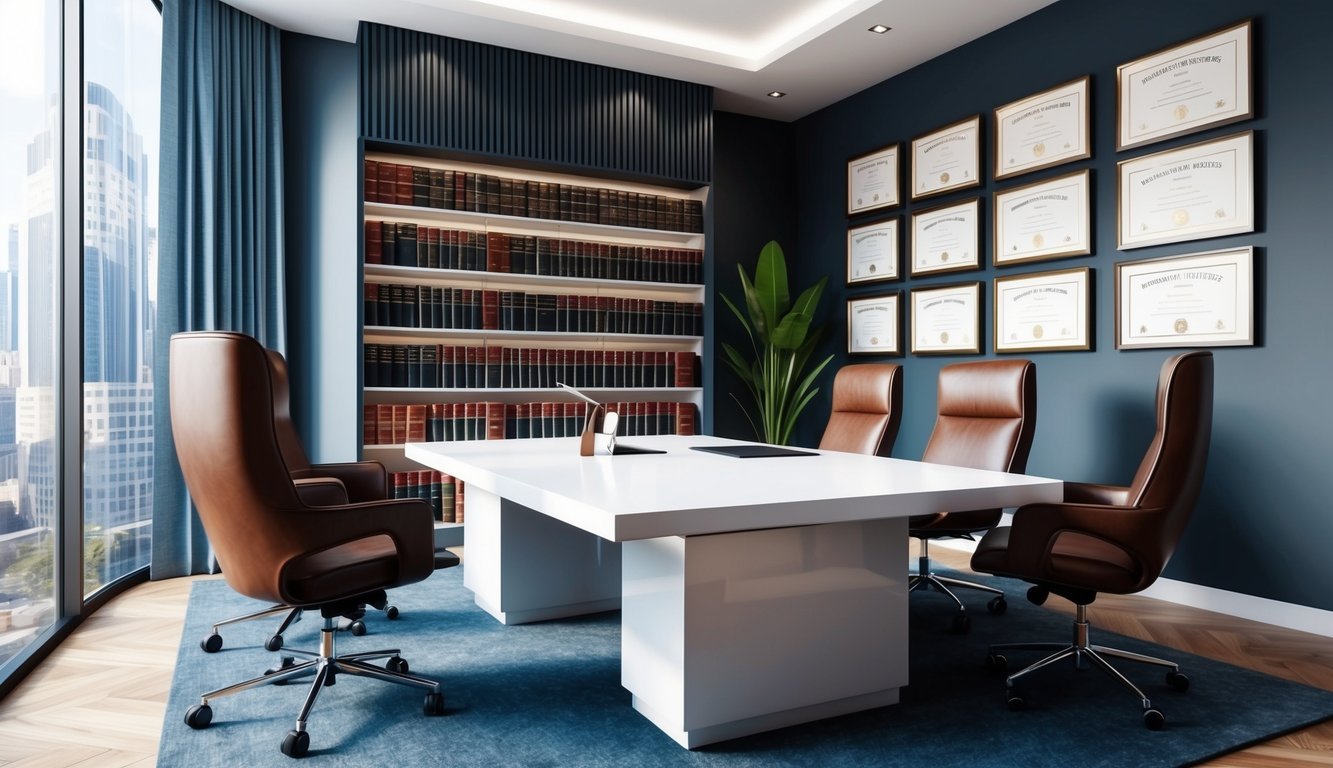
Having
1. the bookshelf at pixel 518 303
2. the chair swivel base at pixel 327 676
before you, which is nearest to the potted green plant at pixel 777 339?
the bookshelf at pixel 518 303

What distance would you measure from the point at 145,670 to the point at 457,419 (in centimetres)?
220

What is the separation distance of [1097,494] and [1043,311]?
5.94ft

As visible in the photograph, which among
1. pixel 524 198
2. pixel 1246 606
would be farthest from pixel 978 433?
pixel 524 198

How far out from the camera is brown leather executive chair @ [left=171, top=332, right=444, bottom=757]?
6.54 feet

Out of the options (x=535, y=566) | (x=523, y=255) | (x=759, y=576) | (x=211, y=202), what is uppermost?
(x=211, y=202)

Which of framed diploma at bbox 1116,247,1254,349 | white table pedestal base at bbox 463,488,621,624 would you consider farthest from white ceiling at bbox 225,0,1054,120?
white table pedestal base at bbox 463,488,621,624

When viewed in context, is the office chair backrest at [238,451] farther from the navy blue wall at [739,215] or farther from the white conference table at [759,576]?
the navy blue wall at [739,215]

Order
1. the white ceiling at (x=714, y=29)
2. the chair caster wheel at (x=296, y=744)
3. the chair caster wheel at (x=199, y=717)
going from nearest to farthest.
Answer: the chair caster wheel at (x=296, y=744)
the chair caster wheel at (x=199, y=717)
the white ceiling at (x=714, y=29)

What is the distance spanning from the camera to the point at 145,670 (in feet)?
9.00

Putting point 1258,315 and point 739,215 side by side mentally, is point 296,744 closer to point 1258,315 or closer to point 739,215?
point 1258,315

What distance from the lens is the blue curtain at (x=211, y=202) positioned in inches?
158

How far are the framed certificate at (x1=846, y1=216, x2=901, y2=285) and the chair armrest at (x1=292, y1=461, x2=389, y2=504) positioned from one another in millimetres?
3403

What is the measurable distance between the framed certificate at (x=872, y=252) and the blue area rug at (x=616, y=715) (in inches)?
108

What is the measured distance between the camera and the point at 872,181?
17.6 feet
